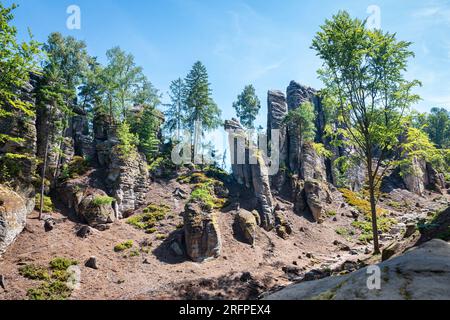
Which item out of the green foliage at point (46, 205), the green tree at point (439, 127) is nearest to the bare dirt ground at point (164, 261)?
the green foliage at point (46, 205)

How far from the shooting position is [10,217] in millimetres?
18719

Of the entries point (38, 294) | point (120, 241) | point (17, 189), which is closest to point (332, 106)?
point (120, 241)

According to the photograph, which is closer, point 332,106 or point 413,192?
point 332,106

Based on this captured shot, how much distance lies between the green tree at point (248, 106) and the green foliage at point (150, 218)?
3207cm

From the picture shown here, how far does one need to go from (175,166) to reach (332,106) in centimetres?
2623

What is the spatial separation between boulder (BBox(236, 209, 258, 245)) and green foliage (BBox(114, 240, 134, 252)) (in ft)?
33.9

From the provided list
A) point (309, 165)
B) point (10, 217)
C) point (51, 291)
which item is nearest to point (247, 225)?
point (51, 291)

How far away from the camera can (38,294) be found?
15016 mm

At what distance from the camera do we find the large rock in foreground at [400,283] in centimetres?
425

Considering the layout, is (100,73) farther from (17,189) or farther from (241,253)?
(241,253)

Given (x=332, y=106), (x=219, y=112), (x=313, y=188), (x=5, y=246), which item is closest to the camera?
(x=5, y=246)

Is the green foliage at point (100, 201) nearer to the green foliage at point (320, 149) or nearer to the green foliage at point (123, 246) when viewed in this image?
the green foliage at point (123, 246)

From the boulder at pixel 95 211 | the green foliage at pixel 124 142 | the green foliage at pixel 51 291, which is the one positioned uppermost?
the green foliage at pixel 124 142

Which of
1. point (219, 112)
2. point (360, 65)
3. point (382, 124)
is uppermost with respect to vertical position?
point (219, 112)
